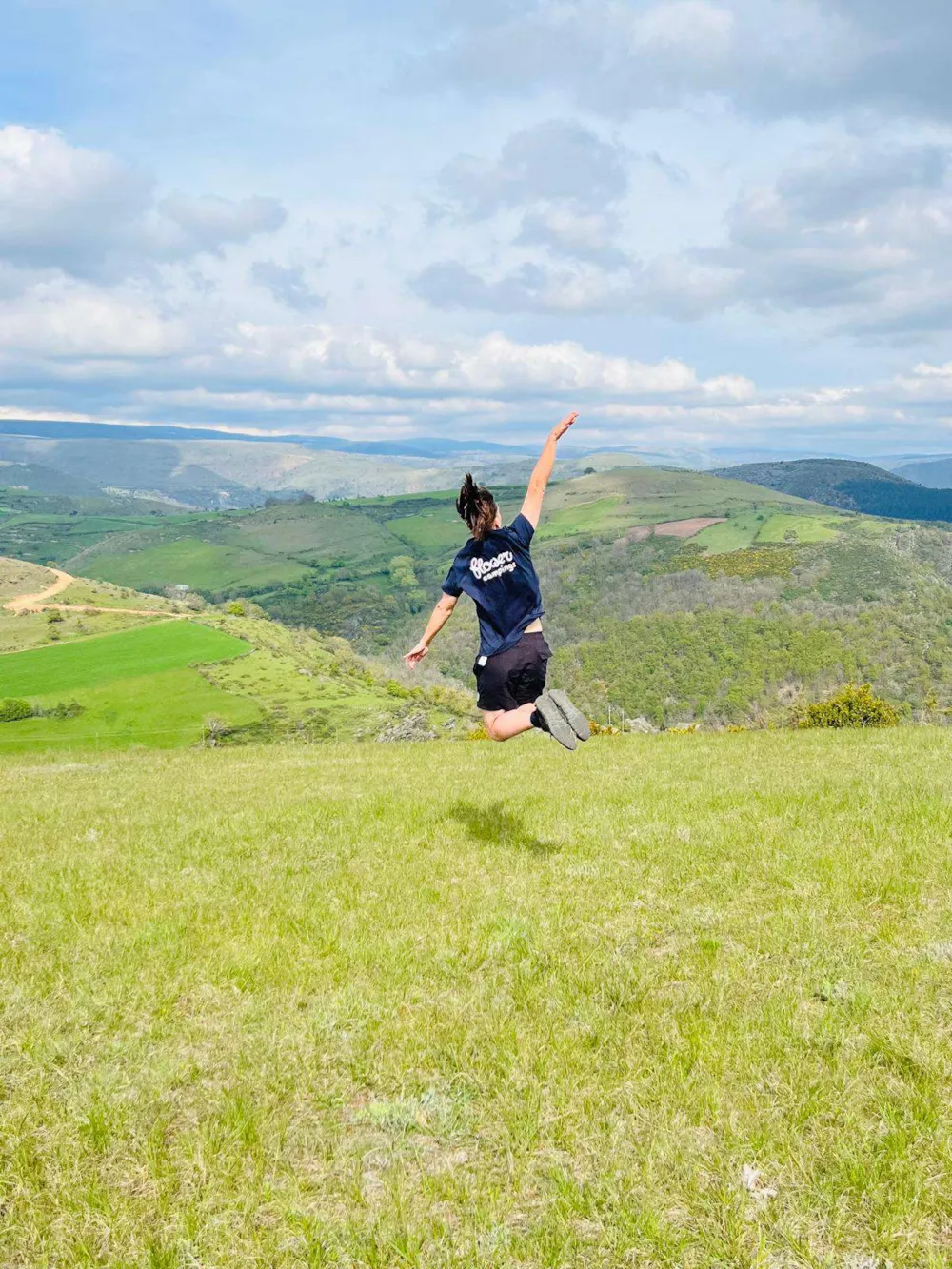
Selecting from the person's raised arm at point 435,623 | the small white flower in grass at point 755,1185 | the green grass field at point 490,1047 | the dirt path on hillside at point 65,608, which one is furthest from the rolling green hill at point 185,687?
the small white flower in grass at point 755,1185

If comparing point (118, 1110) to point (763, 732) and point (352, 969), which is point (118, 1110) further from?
point (763, 732)

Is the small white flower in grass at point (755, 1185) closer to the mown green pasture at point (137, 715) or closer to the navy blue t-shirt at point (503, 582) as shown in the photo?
the navy blue t-shirt at point (503, 582)

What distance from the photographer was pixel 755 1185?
3.75 m

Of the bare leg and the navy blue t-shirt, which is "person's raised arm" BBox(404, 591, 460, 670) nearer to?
the navy blue t-shirt

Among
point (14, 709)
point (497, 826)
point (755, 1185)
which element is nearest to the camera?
point (755, 1185)

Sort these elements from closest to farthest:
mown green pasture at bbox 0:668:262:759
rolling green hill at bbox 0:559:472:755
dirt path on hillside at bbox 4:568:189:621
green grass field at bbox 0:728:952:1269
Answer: green grass field at bbox 0:728:952:1269 < rolling green hill at bbox 0:559:472:755 < mown green pasture at bbox 0:668:262:759 < dirt path on hillside at bbox 4:568:189:621

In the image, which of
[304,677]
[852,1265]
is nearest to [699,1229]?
[852,1265]

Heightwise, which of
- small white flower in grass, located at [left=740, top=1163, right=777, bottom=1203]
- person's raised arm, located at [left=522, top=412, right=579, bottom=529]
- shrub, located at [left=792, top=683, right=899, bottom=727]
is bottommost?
shrub, located at [left=792, top=683, right=899, bottom=727]

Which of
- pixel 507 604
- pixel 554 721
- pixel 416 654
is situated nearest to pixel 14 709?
pixel 416 654

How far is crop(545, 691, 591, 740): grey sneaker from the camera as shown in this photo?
8.50 m

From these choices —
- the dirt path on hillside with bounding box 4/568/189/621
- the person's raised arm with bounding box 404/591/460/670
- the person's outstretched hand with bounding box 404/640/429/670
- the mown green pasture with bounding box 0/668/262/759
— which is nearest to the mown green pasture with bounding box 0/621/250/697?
the mown green pasture with bounding box 0/668/262/759

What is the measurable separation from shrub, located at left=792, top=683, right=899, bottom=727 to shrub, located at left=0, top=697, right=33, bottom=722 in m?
104

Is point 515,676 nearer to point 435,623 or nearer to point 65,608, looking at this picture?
point 435,623

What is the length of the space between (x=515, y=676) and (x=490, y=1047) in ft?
16.2
